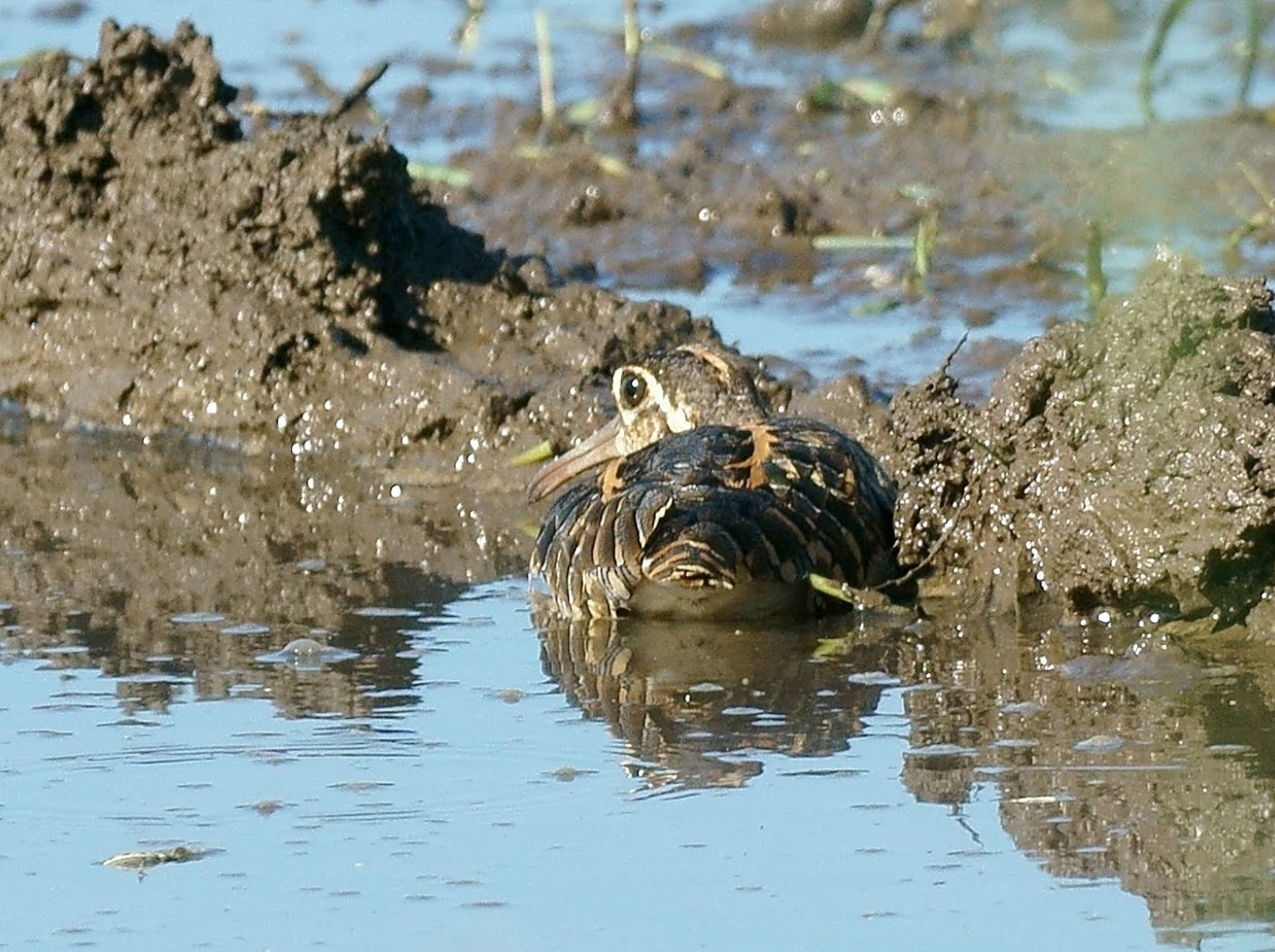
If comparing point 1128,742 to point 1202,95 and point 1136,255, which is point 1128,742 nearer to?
point 1202,95

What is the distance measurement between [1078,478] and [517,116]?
7.16 m

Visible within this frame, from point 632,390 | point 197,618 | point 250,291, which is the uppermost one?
point 250,291

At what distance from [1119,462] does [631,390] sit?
6.27 ft

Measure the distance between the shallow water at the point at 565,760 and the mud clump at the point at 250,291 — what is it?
85 cm

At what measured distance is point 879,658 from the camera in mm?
6562

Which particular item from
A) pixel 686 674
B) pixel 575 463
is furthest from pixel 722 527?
pixel 575 463

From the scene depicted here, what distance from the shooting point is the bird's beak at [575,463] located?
8195mm

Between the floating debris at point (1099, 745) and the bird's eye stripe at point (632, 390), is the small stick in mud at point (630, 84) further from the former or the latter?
the floating debris at point (1099, 745)

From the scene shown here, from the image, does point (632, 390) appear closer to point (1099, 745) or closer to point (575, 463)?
point (575, 463)

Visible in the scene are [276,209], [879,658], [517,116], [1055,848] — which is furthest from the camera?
[517,116]

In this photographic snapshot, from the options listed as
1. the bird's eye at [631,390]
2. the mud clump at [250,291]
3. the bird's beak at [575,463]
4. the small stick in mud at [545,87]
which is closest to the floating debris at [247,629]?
the bird's beak at [575,463]

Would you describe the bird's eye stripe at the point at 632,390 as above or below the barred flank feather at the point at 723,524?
above

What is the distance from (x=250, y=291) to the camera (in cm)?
949

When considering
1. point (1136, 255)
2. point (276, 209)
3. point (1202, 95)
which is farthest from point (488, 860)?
point (1136, 255)
